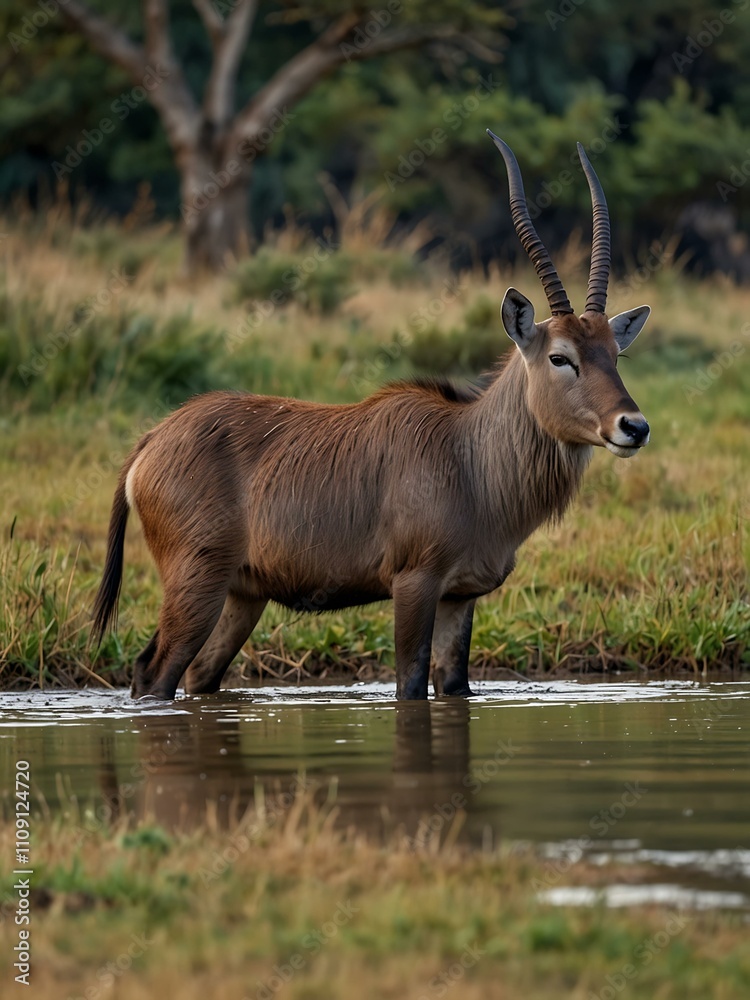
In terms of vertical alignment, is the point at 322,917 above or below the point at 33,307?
below

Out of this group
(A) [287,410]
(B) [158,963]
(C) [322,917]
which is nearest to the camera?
(B) [158,963]

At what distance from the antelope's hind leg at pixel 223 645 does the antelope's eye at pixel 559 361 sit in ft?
5.79

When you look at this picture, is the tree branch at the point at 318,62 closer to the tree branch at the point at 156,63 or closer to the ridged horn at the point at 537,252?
the tree branch at the point at 156,63

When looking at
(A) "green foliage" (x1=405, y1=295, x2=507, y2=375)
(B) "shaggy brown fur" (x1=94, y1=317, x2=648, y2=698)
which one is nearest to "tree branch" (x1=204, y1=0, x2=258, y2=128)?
(A) "green foliage" (x1=405, y1=295, x2=507, y2=375)

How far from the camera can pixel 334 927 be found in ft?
12.9

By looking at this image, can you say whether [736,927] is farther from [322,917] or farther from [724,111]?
[724,111]

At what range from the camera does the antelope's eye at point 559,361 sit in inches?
313

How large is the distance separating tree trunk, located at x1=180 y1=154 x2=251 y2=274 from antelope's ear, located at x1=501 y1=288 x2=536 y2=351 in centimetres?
1798

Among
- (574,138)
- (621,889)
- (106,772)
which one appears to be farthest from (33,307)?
(574,138)

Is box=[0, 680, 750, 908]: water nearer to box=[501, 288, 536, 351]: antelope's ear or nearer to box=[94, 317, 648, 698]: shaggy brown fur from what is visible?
box=[94, 317, 648, 698]: shaggy brown fur

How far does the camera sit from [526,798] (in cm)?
552

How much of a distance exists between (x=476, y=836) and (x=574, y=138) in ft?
85.4

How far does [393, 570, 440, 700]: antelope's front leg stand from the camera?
7.90 metres

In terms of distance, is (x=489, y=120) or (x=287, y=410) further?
Answer: (x=489, y=120)
